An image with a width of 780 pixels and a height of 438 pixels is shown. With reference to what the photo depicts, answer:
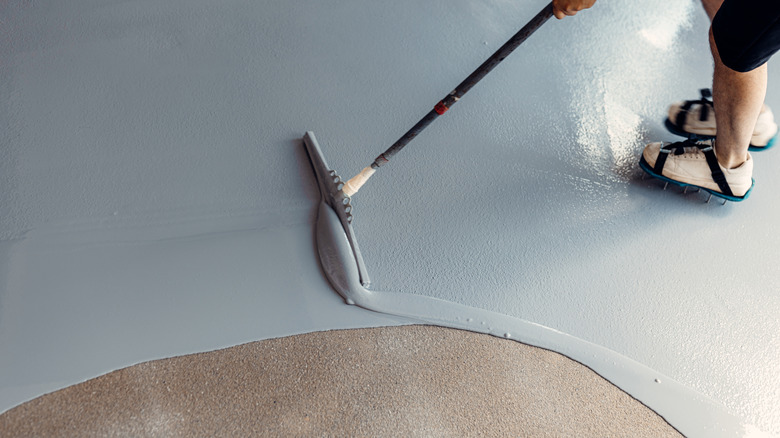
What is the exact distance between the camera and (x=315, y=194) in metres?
1.61

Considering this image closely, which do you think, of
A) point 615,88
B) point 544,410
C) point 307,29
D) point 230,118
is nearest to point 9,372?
point 230,118

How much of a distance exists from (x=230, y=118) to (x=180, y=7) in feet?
1.78

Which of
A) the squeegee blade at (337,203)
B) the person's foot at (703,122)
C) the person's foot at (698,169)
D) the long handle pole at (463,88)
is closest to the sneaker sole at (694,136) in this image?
the person's foot at (703,122)

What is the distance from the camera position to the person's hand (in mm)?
1199

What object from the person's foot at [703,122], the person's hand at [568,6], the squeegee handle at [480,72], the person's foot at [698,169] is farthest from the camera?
the person's foot at [703,122]

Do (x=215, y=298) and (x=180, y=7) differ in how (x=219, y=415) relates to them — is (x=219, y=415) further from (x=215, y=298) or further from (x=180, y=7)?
(x=180, y=7)

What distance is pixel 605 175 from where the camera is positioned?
6.05 feet

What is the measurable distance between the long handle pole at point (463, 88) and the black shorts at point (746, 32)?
0.52m

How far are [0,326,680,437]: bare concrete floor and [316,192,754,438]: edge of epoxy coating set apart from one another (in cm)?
3

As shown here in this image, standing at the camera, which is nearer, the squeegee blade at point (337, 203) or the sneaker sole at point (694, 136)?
the squeegee blade at point (337, 203)

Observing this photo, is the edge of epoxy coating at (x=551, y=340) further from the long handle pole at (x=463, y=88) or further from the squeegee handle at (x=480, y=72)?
the squeegee handle at (x=480, y=72)

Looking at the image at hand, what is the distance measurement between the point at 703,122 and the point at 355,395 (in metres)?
1.50

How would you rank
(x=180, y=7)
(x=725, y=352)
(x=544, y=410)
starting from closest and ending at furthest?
(x=544, y=410), (x=725, y=352), (x=180, y=7)

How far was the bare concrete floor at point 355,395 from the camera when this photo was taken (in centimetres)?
120
